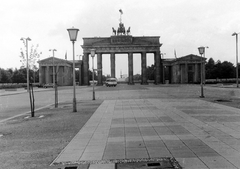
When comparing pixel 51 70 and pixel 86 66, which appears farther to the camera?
pixel 86 66

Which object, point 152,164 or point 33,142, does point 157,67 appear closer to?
point 33,142

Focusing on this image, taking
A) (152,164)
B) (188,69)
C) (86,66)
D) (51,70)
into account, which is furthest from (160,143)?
(86,66)

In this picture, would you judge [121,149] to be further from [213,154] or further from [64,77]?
[64,77]

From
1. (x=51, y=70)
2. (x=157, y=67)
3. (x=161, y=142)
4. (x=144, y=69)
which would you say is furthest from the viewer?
(x=157, y=67)

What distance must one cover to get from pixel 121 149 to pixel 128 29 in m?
106

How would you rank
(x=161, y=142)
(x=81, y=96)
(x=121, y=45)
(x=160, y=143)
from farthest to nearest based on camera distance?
1. (x=121, y=45)
2. (x=81, y=96)
3. (x=161, y=142)
4. (x=160, y=143)

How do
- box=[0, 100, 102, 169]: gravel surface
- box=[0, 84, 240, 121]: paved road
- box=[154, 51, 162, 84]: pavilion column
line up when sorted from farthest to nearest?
box=[154, 51, 162, 84]: pavilion column < box=[0, 84, 240, 121]: paved road < box=[0, 100, 102, 169]: gravel surface

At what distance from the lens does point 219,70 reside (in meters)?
120

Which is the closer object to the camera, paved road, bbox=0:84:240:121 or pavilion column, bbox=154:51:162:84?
paved road, bbox=0:84:240:121

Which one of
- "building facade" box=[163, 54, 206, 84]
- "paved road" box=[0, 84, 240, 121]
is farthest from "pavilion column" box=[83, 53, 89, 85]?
"paved road" box=[0, 84, 240, 121]

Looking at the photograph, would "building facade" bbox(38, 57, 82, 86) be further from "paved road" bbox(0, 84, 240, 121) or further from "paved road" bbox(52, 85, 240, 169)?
"paved road" bbox(52, 85, 240, 169)

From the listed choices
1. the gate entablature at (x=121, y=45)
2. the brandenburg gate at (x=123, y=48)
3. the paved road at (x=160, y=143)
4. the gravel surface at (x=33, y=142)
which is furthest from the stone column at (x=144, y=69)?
the paved road at (x=160, y=143)

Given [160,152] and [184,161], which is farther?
[160,152]

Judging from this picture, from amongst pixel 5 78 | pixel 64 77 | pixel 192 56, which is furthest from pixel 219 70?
pixel 5 78
